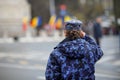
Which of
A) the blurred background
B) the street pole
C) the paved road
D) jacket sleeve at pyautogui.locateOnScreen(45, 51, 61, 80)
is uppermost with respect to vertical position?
the street pole

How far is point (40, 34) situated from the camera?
54.0 metres

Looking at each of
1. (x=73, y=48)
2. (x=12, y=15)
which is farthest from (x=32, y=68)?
(x=12, y=15)

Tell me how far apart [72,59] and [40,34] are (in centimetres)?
4784

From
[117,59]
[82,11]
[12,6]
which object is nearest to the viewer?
[117,59]

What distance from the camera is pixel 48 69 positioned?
6.12 m

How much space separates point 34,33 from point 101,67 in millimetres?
34421

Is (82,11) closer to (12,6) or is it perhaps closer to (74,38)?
(12,6)

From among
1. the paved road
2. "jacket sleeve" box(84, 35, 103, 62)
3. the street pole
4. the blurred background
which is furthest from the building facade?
"jacket sleeve" box(84, 35, 103, 62)

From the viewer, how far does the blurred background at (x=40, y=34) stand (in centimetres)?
1813

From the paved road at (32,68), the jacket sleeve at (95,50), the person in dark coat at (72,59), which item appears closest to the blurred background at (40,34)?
the paved road at (32,68)

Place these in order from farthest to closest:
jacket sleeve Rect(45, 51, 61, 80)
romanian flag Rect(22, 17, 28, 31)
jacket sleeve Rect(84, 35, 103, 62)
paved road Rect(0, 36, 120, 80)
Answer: romanian flag Rect(22, 17, 28, 31), paved road Rect(0, 36, 120, 80), jacket sleeve Rect(84, 35, 103, 62), jacket sleeve Rect(45, 51, 61, 80)

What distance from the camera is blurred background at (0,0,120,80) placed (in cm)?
1813

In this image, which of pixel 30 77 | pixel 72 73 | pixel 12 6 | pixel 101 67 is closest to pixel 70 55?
pixel 72 73

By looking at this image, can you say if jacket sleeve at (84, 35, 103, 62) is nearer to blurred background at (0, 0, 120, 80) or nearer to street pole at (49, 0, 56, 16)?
blurred background at (0, 0, 120, 80)
